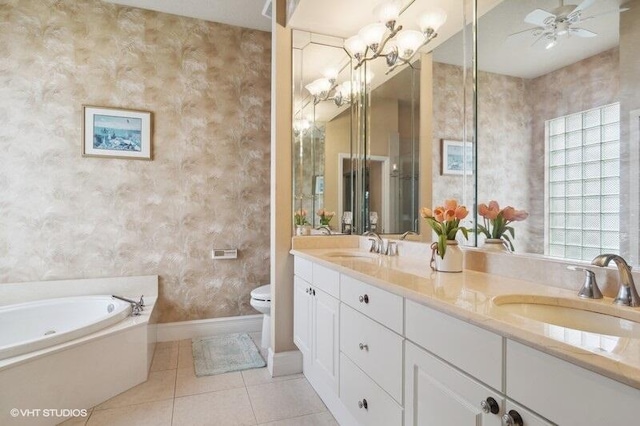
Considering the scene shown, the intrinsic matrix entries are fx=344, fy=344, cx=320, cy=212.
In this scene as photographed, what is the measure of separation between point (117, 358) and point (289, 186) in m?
1.57

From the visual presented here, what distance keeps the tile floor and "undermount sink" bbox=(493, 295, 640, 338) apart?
129 cm

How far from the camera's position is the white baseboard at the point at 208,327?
3.07m

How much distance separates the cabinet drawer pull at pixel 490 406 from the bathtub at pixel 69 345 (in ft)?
6.88

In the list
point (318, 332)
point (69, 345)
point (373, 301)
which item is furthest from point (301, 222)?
point (69, 345)

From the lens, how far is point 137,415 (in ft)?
6.42

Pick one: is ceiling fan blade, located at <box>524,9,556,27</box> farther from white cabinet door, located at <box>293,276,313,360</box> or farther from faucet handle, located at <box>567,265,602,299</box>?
white cabinet door, located at <box>293,276,313,360</box>

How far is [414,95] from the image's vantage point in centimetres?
211

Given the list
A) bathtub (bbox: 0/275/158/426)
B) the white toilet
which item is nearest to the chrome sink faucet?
the white toilet

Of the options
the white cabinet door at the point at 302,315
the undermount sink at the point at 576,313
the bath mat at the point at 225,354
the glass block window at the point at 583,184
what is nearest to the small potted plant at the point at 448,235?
the glass block window at the point at 583,184

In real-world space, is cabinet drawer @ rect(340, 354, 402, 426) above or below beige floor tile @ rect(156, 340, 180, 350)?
above

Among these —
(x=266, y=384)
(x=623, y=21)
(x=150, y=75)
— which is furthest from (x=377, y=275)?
(x=150, y=75)

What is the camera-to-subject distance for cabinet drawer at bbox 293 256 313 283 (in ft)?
7.04

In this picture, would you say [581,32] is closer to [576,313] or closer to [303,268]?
[576,313]

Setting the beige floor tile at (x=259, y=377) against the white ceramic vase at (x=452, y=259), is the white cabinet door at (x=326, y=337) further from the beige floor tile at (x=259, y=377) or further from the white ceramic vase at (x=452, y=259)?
the white ceramic vase at (x=452, y=259)
